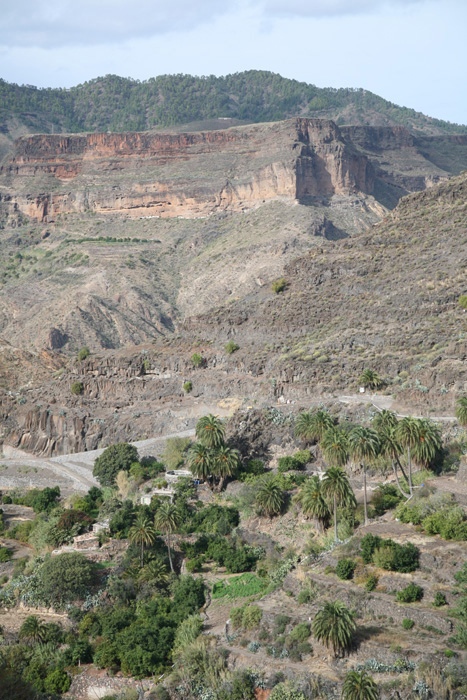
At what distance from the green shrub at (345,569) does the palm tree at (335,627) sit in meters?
4.68

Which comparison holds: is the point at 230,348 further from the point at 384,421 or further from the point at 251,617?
the point at 251,617

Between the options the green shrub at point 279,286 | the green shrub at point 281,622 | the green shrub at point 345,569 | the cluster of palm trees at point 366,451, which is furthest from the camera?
the green shrub at point 279,286

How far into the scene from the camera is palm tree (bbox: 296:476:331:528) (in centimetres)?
5622

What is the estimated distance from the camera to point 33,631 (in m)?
54.2

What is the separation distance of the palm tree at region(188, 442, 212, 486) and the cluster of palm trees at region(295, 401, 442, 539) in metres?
10.2

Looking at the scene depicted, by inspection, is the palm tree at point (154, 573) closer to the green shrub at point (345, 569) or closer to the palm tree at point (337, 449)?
the palm tree at point (337, 449)

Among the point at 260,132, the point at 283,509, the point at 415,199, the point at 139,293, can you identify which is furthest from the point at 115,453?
the point at 260,132

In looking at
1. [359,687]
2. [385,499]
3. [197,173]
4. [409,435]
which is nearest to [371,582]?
[359,687]

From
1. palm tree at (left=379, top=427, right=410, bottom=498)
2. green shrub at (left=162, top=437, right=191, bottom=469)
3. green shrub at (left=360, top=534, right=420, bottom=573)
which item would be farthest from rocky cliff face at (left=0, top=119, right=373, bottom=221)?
green shrub at (left=360, top=534, right=420, bottom=573)

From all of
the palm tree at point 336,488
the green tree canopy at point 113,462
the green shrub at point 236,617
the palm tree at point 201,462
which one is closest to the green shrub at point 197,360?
the green tree canopy at point 113,462

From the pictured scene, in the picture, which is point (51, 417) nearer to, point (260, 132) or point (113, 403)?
point (113, 403)

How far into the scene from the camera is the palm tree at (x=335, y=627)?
43.8m

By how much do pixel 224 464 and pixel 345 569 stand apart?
21.5 m

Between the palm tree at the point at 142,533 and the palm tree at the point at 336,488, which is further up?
the palm tree at the point at 336,488
